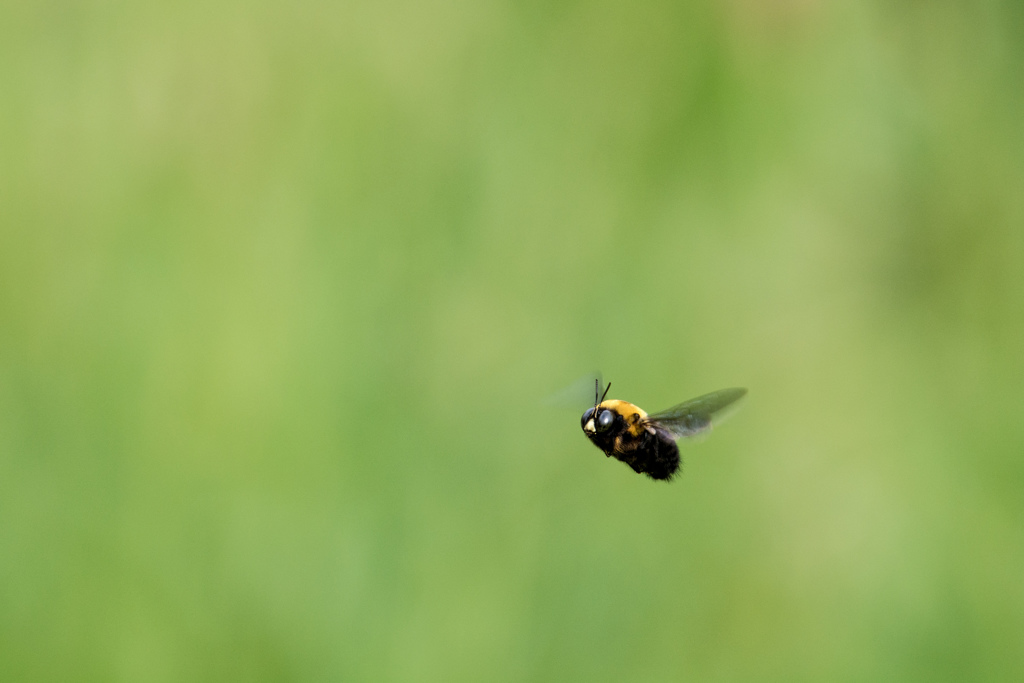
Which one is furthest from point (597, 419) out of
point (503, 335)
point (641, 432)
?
point (503, 335)

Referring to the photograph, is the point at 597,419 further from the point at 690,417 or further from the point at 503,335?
the point at 503,335

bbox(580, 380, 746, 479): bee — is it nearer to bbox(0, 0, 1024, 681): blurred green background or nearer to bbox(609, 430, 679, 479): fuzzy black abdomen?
bbox(609, 430, 679, 479): fuzzy black abdomen

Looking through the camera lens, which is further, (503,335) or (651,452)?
(503,335)

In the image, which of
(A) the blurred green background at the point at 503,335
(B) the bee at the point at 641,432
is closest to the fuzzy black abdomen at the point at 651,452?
(B) the bee at the point at 641,432

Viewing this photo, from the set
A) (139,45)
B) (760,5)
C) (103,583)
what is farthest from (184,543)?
(760,5)

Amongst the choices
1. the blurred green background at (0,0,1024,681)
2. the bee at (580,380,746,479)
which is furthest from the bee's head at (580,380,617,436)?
the blurred green background at (0,0,1024,681)
